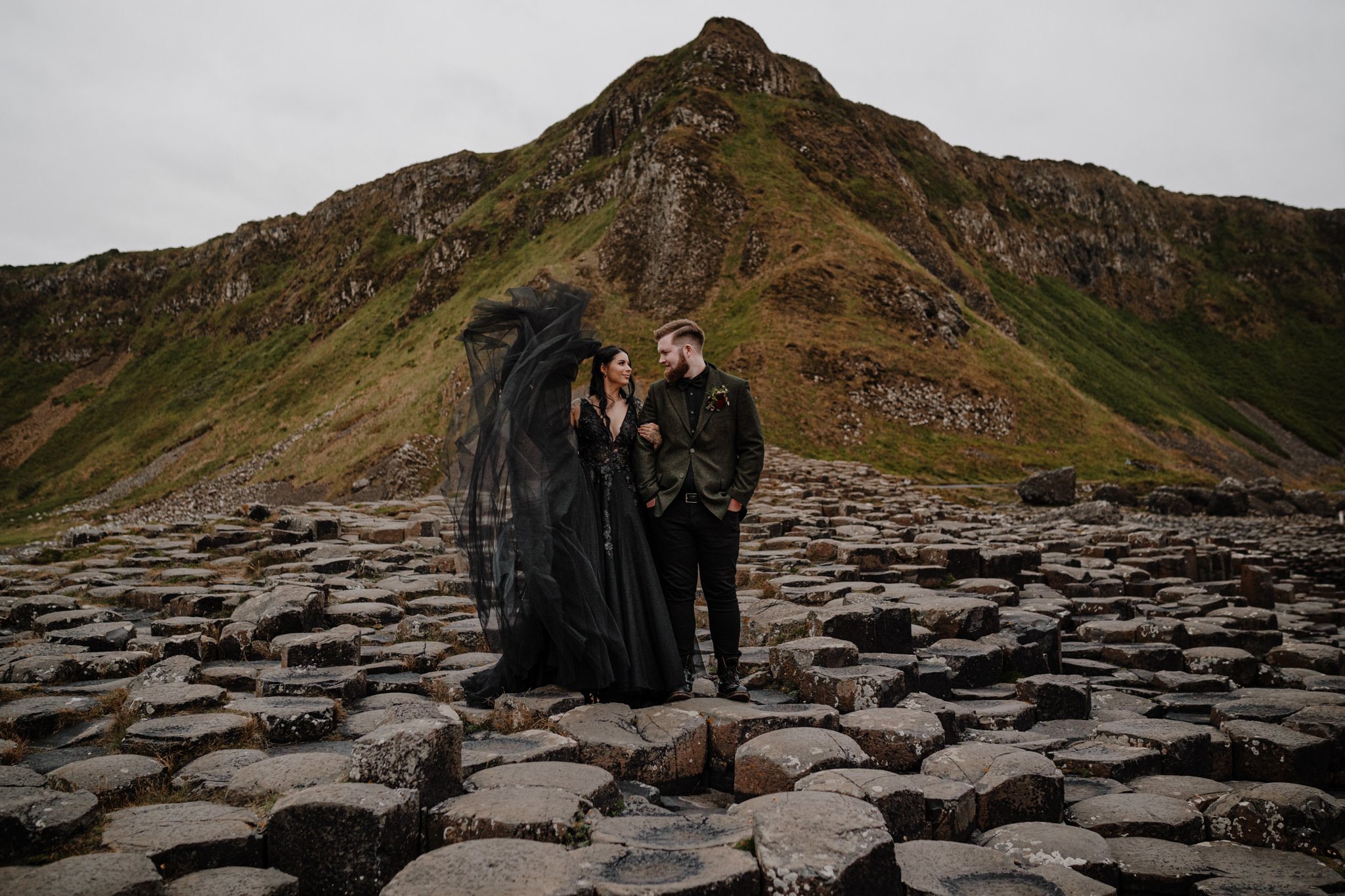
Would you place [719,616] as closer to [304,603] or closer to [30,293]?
[304,603]

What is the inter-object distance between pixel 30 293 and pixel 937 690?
130 metres

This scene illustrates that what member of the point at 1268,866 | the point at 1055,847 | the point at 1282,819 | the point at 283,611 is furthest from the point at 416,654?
the point at 1282,819

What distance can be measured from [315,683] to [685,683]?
2637mm

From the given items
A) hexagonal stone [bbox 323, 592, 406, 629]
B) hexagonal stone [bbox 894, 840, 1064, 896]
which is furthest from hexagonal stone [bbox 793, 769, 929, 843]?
hexagonal stone [bbox 323, 592, 406, 629]

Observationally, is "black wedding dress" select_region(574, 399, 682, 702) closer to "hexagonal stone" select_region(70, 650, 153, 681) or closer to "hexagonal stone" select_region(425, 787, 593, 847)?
"hexagonal stone" select_region(425, 787, 593, 847)

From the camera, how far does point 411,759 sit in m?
3.63

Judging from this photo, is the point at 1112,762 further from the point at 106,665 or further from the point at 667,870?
the point at 106,665

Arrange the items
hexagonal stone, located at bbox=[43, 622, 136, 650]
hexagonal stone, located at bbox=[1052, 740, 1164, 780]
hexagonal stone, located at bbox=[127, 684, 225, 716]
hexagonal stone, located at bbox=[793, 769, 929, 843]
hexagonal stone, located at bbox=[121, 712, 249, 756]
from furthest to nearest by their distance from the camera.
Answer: hexagonal stone, located at bbox=[43, 622, 136, 650] → hexagonal stone, located at bbox=[127, 684, 225, 716] → hexagonal stone, located at bbox=[1052, 740, 1164, 780] → hexagonal stone, located at bbox=[121, 712, 249, 756] → hexagonal stone, located at bbox=[793, 769, 929, 843]

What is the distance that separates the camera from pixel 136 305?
101062 mm

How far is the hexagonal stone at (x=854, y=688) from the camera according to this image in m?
5.60

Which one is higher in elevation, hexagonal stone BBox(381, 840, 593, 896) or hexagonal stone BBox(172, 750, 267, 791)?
hexagonal stone BBox(381, 840, 593, 896)

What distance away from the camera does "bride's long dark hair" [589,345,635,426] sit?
20.4ft

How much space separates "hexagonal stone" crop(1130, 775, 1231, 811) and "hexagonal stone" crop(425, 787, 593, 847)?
11.2ft

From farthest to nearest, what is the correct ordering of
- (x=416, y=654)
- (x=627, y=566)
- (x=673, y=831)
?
1. (x=416, y=654)
2. (x=627, y=566)
3. (x=673, y=831)
